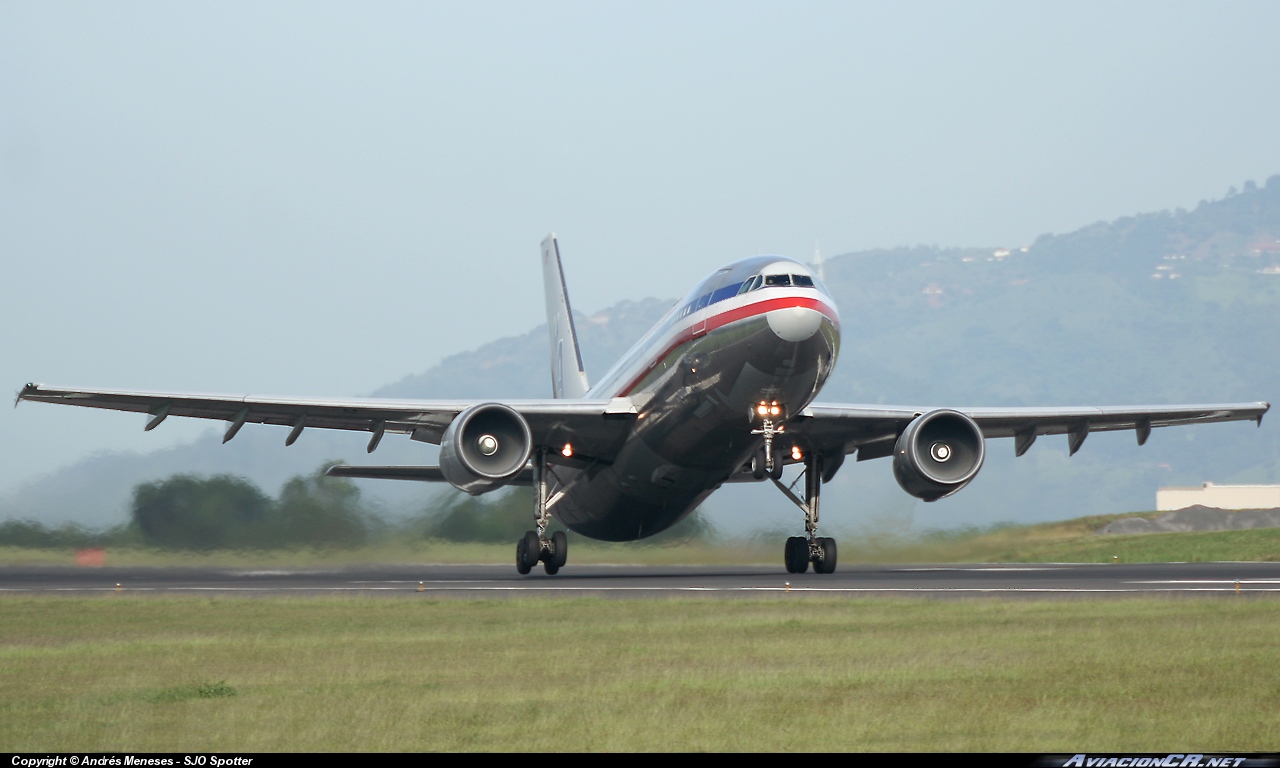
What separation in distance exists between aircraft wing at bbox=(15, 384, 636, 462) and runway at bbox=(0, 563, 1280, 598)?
3.15 metres

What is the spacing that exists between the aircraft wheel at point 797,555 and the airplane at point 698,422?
0.03 meters

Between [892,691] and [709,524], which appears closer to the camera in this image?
[892,691]

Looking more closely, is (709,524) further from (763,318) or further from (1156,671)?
(1156,671)

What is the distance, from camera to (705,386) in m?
28.5

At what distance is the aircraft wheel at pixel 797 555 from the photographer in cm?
3374

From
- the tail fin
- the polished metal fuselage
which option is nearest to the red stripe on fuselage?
the polished metal fuselage

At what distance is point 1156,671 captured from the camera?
12773mm

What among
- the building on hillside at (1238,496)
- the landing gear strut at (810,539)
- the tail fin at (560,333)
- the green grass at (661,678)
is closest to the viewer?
the green grass at (661,678)

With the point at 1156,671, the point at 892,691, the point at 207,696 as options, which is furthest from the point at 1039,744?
the point at 207,696

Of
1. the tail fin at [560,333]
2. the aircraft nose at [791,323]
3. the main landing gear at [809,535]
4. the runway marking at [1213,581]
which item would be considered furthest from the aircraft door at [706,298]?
the tail fin at [560,333]

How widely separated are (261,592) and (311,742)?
17.5m

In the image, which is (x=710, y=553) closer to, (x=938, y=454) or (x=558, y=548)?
(x=558, y=548)

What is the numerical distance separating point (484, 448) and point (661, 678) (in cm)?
1751

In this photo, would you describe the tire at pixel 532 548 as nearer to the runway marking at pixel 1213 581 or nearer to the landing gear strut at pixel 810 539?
the landing gear strut at pixel 810 539
